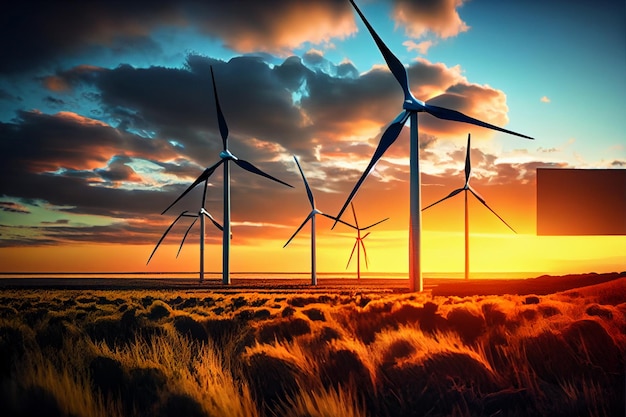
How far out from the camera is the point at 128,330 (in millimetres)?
18031

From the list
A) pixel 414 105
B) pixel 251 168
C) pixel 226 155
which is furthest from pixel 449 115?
pixel 226 155

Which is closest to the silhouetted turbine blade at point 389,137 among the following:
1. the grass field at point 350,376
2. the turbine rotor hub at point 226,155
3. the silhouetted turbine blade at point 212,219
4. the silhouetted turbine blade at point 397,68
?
the silhouetted turbine blade at point 397,68

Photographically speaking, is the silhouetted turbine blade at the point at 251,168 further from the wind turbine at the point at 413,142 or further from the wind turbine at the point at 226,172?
the wind turbine at the point at 413,142

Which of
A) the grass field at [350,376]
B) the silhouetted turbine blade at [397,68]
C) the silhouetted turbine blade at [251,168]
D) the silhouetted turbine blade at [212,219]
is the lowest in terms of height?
the grass field at [350,376]

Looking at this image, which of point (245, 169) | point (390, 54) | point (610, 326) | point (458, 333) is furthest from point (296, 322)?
point (245, 169)

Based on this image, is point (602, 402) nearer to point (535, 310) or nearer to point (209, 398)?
point (209, 398)

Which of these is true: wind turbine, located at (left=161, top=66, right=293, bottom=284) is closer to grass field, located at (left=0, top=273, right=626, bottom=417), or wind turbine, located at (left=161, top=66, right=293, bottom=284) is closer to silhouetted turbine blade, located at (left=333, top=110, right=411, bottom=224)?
silhouetted turbine blade, located at (left=333, top=110, right=411, bottom=224)

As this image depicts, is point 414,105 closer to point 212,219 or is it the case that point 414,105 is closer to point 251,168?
point 251,168

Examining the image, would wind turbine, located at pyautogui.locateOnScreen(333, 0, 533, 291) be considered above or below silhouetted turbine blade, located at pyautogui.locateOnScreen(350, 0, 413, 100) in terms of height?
below

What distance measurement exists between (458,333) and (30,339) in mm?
11618

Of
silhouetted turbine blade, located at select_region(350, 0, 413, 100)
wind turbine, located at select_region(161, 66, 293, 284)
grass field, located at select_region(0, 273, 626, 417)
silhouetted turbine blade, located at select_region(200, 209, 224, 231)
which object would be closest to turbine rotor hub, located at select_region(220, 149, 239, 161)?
wind turbine, located at select_region(161, 66, 293, 284)

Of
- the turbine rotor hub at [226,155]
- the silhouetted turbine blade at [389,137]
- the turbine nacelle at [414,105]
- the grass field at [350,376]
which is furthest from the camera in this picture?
the turbine rotor hub at [226,155]

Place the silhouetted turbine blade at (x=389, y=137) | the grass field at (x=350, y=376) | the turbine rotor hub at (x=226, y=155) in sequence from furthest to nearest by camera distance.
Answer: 1. the turbine rotor hub at (x=226, y=155)
2. the silhouetted turbine blade at (x=389, y=137)
3. the grass field at (x=350, y=376)

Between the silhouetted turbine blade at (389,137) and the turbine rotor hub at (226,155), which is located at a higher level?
the turbine rotor hub at (226,155)
